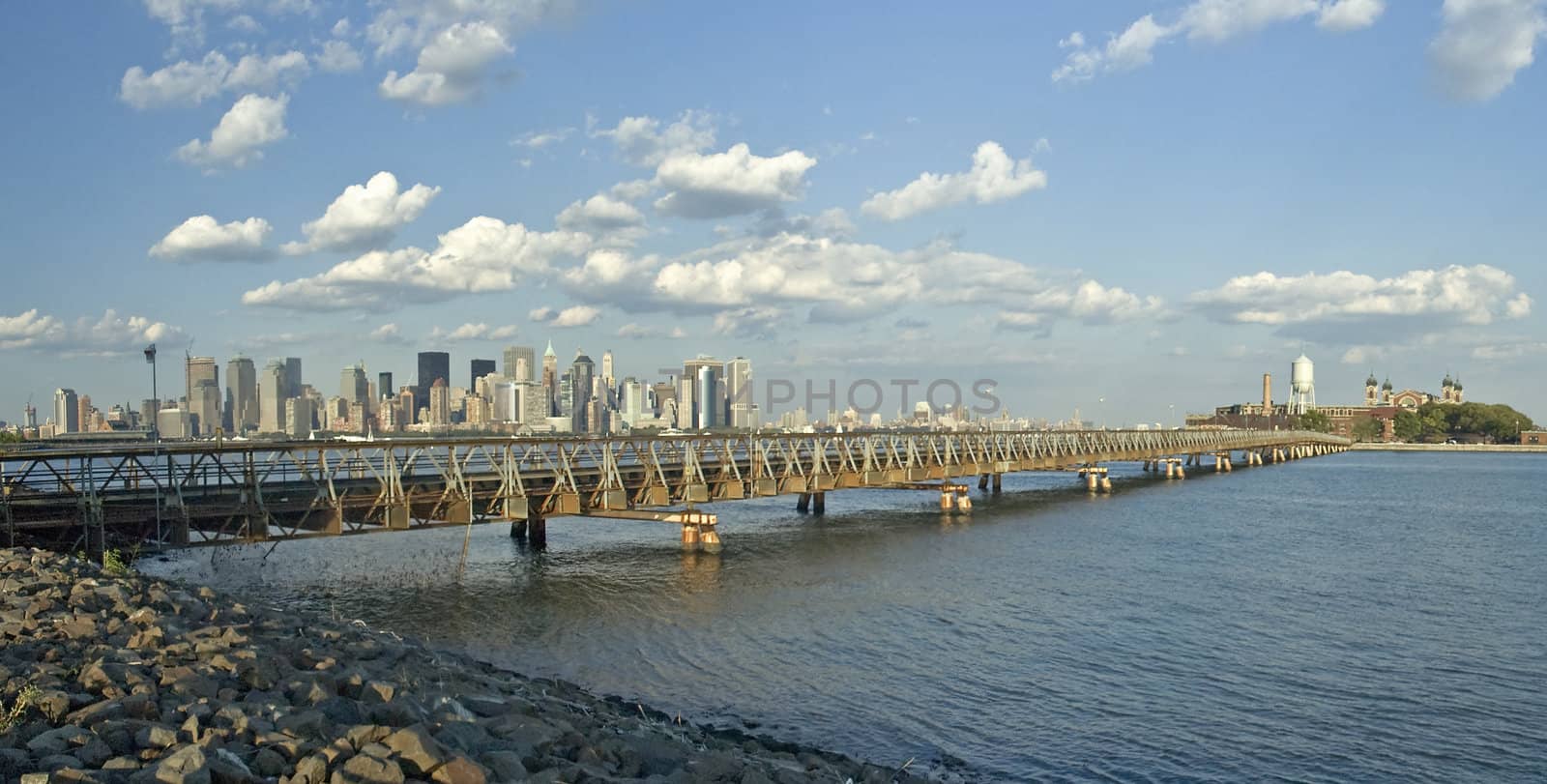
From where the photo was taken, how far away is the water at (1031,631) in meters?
21.2

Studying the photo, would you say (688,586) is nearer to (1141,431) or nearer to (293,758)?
(293,758)

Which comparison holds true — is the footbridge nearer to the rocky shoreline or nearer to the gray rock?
the rocky shoreline

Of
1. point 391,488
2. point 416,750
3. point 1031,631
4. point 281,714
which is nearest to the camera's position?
point 416,750

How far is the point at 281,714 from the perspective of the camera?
11.9m

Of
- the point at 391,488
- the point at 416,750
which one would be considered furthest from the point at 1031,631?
the point at 391,488

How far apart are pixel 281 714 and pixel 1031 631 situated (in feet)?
80.7

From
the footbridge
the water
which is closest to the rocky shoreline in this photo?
the water

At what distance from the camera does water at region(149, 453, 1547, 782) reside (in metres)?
21.2

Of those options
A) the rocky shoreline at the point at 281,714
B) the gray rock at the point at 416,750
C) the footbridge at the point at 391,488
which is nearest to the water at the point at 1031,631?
the footbridge at the point at 391,488

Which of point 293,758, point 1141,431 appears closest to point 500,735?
point 293,758

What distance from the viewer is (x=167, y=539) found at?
3488cm

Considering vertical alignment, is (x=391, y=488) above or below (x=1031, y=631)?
above

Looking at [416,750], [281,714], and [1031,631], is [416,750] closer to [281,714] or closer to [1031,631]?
[281,714]

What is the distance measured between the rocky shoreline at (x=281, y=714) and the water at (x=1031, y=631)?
468cm
